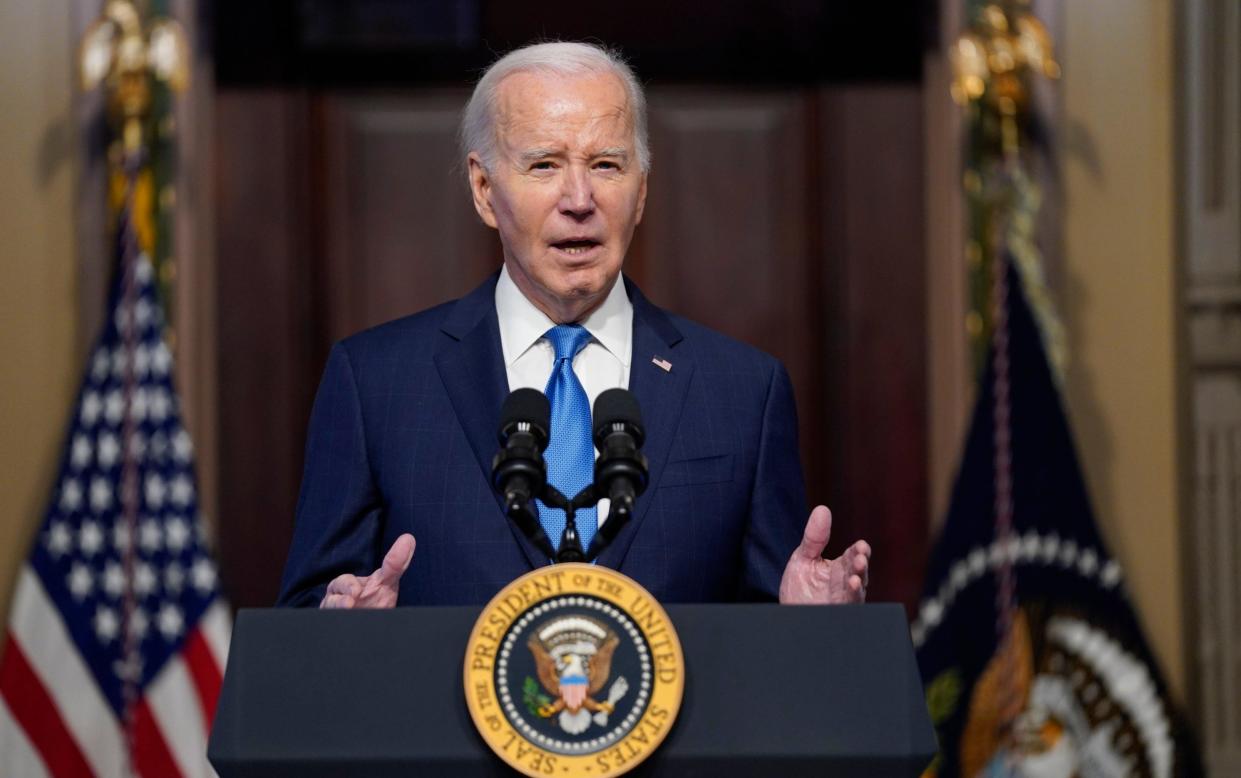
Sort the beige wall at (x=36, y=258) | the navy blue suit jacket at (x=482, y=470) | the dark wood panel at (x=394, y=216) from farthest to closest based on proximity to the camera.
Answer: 1. the dark wood panel at (x=394, y=216)
2. the beige wall at (x=36, y=258)
3. the navy blue suit jacket at (x=482, y=470)

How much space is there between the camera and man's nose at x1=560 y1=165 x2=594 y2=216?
83.0 inches

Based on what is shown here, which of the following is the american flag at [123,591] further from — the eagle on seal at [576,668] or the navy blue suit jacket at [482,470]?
the eagle on seal at [576,668]

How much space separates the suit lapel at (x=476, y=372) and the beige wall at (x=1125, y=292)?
2.47m

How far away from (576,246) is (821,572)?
571 mm

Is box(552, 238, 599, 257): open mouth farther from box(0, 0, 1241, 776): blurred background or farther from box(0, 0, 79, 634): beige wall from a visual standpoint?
box(0, 0, 79, 634): beige wall

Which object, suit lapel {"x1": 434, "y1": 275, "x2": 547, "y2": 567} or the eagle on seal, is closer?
the eagle on seal

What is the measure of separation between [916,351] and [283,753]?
3.23 metres

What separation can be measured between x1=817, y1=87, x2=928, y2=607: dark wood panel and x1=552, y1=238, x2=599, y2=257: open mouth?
249 centimetres

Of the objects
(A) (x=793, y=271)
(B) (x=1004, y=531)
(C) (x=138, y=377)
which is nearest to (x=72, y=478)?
(C) (x=138, y=377)

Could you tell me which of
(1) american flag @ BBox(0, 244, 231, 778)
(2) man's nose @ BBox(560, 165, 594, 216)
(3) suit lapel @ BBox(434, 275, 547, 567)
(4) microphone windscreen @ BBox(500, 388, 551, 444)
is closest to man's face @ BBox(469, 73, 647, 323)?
(2) man's nose @ BBox(560, 165, 594, 216)

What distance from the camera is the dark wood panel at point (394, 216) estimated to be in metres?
4.61

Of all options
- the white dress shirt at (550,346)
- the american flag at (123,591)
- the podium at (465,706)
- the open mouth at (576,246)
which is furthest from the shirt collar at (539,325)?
the american flag at (123,591)

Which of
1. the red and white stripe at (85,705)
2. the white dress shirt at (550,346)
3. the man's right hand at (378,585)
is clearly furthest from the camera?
the red and white stripe at (85,705)

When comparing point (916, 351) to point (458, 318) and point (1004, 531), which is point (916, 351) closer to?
point (1004, 531)
